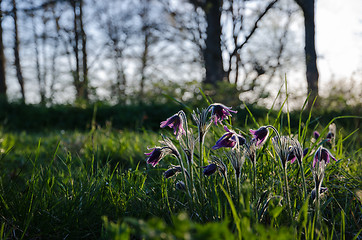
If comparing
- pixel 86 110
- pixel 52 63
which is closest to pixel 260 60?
pixel 86 110

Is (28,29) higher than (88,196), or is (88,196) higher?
(28,29)

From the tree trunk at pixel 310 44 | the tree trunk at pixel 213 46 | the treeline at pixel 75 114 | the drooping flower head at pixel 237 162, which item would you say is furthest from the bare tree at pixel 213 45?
the drooping flower head at pixel 237 162

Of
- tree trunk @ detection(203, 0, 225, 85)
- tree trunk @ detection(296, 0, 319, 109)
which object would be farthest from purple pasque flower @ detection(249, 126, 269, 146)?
tree trunk @ detection(296, 0, 319, 109)

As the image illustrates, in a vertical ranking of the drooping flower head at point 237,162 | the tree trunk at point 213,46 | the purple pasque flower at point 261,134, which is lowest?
the drooping flower head at point 237,162

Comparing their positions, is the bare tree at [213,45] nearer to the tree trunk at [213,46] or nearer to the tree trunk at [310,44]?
the tree trunk at [213,46]

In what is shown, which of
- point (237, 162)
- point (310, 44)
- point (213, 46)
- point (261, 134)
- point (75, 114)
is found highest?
point (310, 44)

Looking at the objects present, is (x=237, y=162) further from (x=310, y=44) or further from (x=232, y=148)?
(x=310, y=44)

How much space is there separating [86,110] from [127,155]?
5692 mm

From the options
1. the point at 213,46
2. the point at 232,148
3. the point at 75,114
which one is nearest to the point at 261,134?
the point at 232,148

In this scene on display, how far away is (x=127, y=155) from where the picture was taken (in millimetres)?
3322

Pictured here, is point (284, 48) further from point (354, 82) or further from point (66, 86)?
point (66, 86)

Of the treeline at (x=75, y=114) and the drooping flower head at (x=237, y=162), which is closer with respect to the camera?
the drooping flower head at (x=237, y=162)

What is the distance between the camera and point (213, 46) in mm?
9883

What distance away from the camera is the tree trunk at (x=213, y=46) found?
32.0 feet
